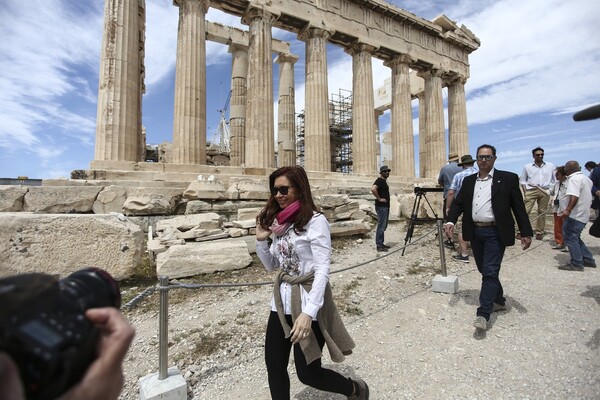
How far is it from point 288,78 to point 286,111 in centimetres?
188

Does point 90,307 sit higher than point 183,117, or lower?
lower

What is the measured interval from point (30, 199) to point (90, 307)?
7.68 metres

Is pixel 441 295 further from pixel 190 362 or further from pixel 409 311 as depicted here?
pixel 190 362

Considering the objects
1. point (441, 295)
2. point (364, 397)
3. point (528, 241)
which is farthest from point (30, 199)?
point (528, 241)

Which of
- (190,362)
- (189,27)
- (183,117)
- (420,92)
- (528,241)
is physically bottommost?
(190,362)

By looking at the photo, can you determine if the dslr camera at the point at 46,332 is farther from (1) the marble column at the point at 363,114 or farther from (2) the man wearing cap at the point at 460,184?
(1) the marble column at the point at 363,114

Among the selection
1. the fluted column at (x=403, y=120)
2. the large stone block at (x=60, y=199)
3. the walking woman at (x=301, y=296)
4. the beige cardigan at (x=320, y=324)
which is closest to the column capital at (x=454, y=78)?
the fluted column at (x=403, y=120)

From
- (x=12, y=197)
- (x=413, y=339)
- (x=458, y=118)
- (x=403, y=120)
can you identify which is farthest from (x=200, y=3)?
(x=458, y=118)

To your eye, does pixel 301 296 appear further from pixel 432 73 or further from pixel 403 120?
pixel 432 73

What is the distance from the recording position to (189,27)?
38.5 ft

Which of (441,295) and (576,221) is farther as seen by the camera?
(576,221)

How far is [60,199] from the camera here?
675 cm

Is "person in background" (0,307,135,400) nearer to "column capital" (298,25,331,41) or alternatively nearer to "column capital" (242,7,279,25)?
"column capital" (242,7,279,25)

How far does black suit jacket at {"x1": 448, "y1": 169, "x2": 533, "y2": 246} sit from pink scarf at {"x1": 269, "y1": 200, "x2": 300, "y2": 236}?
2.61 meters
